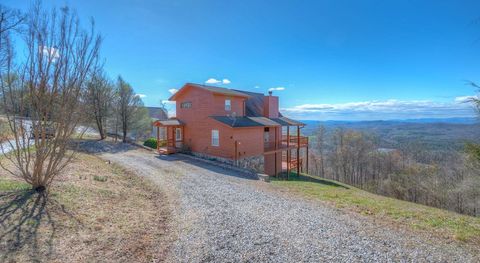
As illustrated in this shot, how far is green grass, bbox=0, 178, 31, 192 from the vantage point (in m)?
6.17

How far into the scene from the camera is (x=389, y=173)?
32250mm

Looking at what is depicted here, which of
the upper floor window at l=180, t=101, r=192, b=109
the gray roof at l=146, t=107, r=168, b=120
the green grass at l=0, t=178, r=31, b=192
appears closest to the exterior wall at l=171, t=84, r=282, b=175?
the upper floor window at l=180, t=101, r=192, b=109

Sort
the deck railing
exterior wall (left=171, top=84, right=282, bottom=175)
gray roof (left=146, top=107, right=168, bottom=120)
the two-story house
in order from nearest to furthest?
exterior wall (left=171, top=84, right=282, bottom=175), the two-story house, the deck railing, gray roof (left=146, top=107, right=168, bottom=120)

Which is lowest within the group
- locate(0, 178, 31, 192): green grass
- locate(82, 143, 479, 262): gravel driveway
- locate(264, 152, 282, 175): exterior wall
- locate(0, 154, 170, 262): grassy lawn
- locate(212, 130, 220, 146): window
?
locate(264, 152, 282, 175): exterior wall

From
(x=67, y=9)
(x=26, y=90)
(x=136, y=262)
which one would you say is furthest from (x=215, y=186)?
(x=67, y=9)

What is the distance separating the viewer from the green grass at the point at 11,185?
617cm

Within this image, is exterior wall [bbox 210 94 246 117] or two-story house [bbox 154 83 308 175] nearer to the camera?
two-story house [bbox 154 83 308 175]

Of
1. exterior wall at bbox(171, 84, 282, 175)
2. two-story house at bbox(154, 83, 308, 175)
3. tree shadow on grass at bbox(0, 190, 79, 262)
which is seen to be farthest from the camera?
two-story house at bbox(154, 83, 308, 175)

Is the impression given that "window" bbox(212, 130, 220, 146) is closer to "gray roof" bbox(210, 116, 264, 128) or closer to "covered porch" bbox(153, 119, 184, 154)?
"gray roof" bbox(210, 116, 264, 128)

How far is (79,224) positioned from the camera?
5.04 meters

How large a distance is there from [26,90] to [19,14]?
686cm

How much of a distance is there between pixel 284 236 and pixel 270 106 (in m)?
19.3

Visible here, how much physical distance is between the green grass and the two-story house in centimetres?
1134

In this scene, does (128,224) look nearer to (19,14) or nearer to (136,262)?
(136,262)
